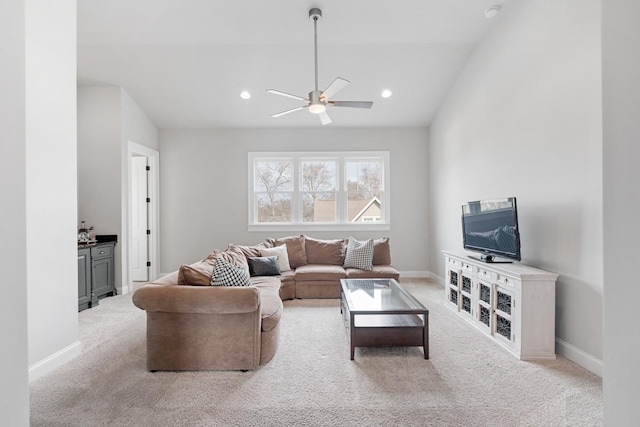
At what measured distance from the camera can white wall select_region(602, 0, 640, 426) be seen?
95 cm

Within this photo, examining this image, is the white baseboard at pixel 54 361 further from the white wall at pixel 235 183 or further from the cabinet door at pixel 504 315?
the cabinet door at pixel 504 315

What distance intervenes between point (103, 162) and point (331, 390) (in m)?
4.85

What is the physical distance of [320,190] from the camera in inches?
245

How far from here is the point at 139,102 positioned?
17.7 ft

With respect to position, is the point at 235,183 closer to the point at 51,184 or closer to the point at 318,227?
the point at 318,227

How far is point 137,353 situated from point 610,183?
11.5ft

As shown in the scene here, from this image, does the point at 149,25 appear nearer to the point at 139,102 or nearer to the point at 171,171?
the point at 139,102

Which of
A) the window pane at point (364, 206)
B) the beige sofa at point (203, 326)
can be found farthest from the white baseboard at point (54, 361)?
the window pane at point (364, 206)

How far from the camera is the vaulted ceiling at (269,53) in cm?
367

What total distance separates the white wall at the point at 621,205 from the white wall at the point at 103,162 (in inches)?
222

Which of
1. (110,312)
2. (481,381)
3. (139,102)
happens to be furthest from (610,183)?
(139,102)

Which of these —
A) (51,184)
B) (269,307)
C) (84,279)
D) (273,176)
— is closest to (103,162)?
(84,279)

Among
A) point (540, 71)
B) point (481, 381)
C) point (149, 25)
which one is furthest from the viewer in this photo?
point (149, 25)

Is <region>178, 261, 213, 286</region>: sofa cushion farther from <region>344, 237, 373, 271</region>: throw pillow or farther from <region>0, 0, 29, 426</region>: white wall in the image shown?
<region>344, 237, 373, 271</region>: throw pillow
